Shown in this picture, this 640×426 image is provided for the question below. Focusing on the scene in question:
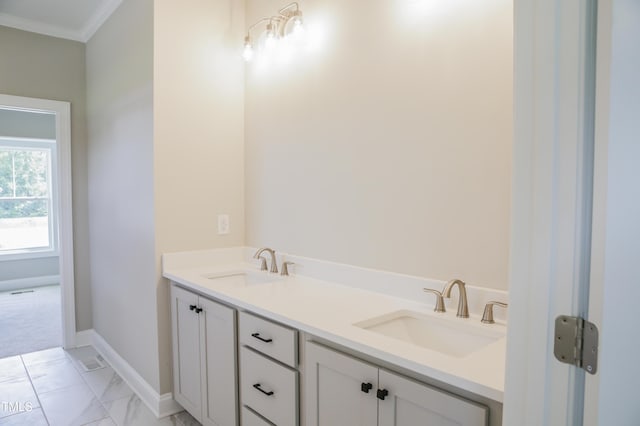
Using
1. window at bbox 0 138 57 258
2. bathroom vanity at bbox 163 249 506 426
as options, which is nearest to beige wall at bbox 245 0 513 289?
bathroom vanity at bbox 163 249 506 426

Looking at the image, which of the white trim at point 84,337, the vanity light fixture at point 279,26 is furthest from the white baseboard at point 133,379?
the vanity light fixture at point 279,26

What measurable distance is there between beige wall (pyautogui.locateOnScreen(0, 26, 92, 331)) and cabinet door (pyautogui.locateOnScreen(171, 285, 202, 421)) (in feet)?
5.55

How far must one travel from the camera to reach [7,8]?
3.02m

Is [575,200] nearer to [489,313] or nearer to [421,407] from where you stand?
[421,407]

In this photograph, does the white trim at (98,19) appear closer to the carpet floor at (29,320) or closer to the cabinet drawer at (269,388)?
the cabinet drawer at (269,388)

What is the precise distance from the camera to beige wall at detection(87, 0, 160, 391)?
249cm

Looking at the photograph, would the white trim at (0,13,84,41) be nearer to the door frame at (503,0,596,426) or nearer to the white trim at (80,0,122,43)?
the white trim at (80,0,122,43)

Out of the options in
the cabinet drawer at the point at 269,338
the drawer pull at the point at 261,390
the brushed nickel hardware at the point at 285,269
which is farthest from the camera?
the brushed nickel hardware at the point at 285,269

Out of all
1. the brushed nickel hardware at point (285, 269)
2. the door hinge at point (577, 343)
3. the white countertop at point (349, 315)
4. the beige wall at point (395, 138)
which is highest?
the beige wall at point (395, 138)

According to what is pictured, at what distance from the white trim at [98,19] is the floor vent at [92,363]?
266 cm

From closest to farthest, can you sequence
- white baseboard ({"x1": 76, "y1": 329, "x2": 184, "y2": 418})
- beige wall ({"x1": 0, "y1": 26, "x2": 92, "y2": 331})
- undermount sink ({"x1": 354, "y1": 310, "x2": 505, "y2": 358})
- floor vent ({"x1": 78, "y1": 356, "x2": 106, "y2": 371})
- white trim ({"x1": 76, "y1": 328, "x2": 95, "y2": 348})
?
undermount sink ({"x1": 354, "y1": 310, "x2": 505, "y2": 358}) → white baseboard ({"x1": 76, "y1": 329, "x2": 184, "y2": 418}) → floor vent ({"x1": 78, "y1": 356, "x2": 106, "y2": 371}) → beige wall ({"x1": 0, "y1": 26, "x2": 92, "y2": 331}) → white trim ({"x1": 76, "y1": 328, "x2": 95, "y2": 348})

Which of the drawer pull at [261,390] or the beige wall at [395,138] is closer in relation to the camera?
the beige wall at [395,138]

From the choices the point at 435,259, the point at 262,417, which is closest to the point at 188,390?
the point at 262,417

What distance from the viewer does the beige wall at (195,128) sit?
2.41 m
